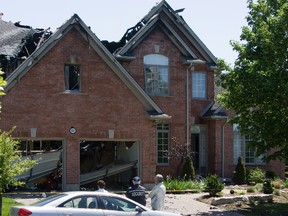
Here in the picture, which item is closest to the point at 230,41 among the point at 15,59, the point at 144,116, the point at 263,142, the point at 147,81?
the point at 263,142

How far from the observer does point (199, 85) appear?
1226 inches

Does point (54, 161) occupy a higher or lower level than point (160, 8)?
lower

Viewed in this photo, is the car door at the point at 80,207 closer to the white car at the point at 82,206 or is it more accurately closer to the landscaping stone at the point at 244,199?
the white car at the point at 82,206

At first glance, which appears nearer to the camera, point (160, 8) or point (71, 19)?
point (71, 19)

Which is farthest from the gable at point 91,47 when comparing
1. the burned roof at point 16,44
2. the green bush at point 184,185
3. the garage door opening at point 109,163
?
the green bush at point 184,185

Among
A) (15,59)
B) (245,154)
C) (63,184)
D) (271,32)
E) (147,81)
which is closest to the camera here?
(271,32)

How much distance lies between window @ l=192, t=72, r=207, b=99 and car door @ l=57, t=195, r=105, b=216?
18.1 metres

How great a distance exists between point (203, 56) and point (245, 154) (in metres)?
5.82

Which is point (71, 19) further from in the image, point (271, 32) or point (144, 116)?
point (271, 32)

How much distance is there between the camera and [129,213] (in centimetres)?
1360

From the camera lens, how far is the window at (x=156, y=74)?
1149 inches

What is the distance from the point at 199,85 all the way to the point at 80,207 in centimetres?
1881

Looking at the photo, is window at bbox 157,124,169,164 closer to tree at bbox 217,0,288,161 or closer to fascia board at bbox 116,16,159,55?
fascia board at bbox 116,16,159,55

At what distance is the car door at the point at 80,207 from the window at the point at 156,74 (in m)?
16.0
